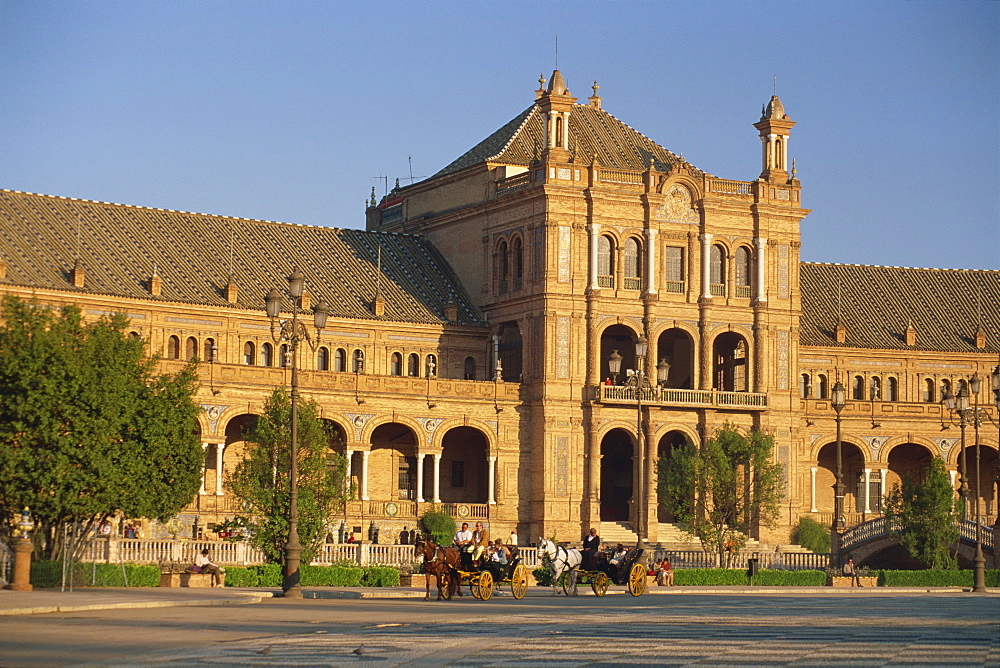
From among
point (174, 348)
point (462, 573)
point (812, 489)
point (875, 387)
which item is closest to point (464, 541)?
point (462, 573)

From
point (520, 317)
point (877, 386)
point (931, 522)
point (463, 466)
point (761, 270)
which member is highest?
point (761, 270)

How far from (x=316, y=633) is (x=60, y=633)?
14.1 ft

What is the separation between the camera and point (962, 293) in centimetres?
10725

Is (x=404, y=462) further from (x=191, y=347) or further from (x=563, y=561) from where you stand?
(x=563, y=561)

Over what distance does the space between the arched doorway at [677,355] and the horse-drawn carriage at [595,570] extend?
35330 mm

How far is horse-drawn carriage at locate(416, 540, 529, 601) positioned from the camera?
48062 millimetres

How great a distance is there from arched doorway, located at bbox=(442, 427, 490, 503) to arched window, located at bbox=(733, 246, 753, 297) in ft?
44.8

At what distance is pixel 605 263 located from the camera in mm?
88938

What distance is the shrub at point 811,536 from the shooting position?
88.4 metres

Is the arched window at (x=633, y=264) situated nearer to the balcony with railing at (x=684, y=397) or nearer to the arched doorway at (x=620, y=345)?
the arched doorway at (x=620, y=345)

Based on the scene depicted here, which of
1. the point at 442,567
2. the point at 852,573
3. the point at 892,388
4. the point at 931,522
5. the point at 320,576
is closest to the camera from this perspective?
the point at 442,567

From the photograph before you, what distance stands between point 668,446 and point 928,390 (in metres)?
18.1

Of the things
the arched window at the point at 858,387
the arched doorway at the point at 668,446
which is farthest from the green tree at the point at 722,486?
the arched window at the point at 858,387

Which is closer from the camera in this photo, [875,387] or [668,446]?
[668,446]
